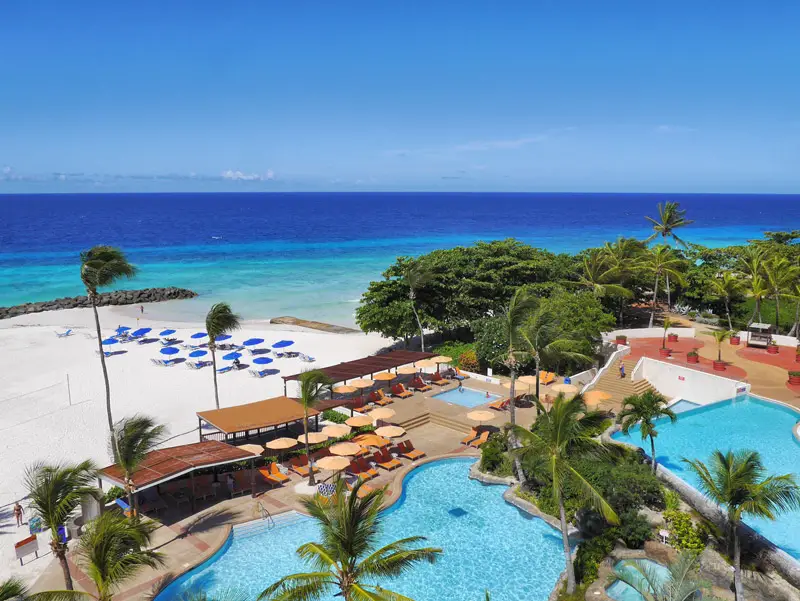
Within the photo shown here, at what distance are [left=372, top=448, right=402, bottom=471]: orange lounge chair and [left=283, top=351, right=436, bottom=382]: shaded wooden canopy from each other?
525 centimetres

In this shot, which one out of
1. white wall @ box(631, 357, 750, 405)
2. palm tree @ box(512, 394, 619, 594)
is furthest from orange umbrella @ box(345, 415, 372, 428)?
white wall @ box(631, 357, 750, 405)

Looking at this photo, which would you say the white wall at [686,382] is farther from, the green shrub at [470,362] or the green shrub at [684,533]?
the green shrub at [684,533]

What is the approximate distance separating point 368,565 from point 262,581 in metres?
6.71

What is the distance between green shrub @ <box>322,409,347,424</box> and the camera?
2597 centimetres

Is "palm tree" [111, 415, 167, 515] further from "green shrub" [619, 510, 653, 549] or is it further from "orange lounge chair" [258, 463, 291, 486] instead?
"green shrub" [619, 510, 653, 549]

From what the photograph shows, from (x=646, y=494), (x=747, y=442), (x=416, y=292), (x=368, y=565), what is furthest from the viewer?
(x=416, y=292)

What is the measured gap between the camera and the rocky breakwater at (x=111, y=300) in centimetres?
5453

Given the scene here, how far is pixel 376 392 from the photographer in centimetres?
2866

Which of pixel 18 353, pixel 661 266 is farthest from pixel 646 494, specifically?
pixel 18 353

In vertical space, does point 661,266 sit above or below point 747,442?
above

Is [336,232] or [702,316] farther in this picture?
[336,232]

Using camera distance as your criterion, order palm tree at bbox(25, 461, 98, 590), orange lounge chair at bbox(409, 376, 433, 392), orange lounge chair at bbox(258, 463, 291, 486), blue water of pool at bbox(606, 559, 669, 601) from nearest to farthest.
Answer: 1. palm tree at bbox(25, 461, 98, 590)
2. blue water of pool at bbox(606, 559, 669, 601)
3. orange lounge chair at bbox(258, 463, 291, 486)
4. orange lounge chair at bbox(409, 376, 433, 392)

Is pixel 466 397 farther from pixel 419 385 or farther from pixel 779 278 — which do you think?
pixel 779 278

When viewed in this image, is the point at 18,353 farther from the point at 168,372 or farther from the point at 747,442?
the point at 747,442
